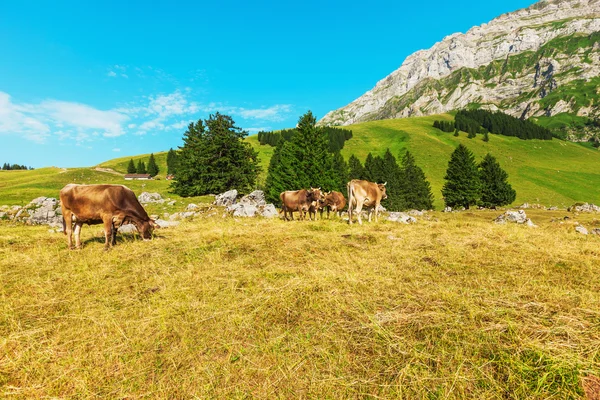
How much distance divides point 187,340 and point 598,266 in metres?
9.25

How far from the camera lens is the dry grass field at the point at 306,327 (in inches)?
122

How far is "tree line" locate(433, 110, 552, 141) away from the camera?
123000 millimetres

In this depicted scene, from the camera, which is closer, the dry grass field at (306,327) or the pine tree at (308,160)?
the dry grass field at (306,327)

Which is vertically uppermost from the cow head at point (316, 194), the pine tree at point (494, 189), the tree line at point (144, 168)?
the tree line at point (144, 168)

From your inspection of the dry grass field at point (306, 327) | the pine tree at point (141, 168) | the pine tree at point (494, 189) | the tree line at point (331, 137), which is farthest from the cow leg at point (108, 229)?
the pine tree at point (141, 168)

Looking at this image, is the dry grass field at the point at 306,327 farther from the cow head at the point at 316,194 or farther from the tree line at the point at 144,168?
the tree line at the point at 144,168

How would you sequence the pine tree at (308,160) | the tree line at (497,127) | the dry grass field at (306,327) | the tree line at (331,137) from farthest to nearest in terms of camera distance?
1. the tree line at (497,127)
2. the tree line at (331,137)
3. the pine tree at (308,160)
4. the dry grass field at (306,327)

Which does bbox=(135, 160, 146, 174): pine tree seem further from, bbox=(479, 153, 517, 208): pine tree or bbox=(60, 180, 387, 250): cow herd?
bbox=(479, 153, 517, 208): pine tree

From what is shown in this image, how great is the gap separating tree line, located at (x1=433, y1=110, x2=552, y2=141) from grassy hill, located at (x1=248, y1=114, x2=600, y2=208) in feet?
20.4

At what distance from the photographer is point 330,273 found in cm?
607

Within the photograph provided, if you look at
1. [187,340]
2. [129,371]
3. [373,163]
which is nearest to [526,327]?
[187,340]

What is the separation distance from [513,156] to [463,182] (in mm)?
62267

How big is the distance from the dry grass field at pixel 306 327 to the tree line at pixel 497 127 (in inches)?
5158

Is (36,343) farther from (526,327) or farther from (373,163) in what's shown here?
(373,163)
